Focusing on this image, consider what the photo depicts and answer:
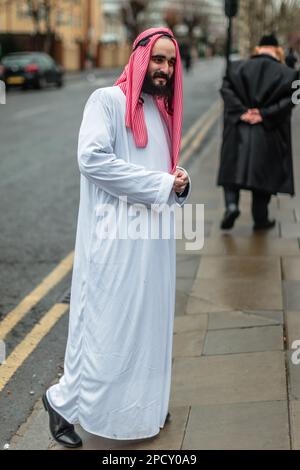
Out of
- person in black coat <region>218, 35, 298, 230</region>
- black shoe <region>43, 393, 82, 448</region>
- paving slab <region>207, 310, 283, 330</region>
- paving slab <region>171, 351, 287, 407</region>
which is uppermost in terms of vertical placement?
person in black coat <region>218, 35, 298, 230</region>

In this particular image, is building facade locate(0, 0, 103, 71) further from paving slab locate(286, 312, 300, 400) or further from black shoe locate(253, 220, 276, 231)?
paving slab locate(286, 312, 300, 400)

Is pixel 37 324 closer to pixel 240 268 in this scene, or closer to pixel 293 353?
pixel 240 268

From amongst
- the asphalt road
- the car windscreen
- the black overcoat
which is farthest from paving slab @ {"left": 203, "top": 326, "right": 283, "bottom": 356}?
the car windscreen

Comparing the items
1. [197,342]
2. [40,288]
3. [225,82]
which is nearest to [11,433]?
[197,342]

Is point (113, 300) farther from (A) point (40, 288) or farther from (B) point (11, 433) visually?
(A) point (40, 288)

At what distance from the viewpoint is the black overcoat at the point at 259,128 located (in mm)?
6785

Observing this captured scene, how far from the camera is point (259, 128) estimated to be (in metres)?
6.94

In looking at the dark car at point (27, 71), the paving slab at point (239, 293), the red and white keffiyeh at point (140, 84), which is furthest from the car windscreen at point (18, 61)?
the red and white keffiyeh at point (140, 84)

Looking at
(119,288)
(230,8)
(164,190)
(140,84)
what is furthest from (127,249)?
(230,8)

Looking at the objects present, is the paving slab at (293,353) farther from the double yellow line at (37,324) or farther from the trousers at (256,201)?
the trousers at (256,201)

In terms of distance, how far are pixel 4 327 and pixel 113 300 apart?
7.16ft

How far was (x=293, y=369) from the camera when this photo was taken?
411cm

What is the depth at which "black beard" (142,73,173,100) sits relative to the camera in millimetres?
3254

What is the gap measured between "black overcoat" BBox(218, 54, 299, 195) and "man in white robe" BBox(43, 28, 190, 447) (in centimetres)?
361
